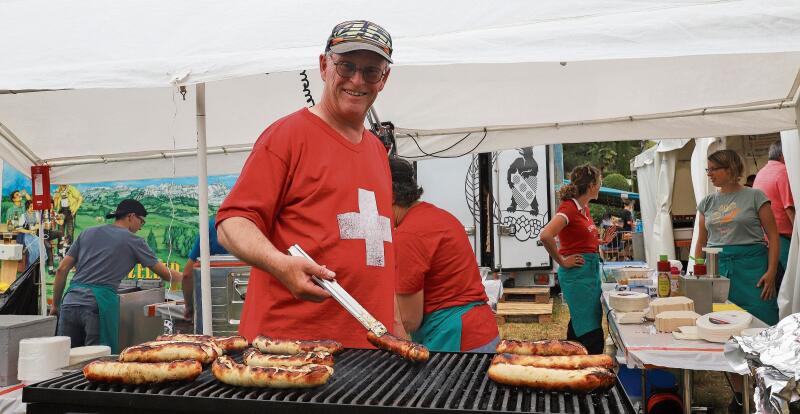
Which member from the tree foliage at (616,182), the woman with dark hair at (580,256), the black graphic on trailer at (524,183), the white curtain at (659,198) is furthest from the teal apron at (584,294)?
the tree foliage at (616,182)

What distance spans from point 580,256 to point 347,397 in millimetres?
4778

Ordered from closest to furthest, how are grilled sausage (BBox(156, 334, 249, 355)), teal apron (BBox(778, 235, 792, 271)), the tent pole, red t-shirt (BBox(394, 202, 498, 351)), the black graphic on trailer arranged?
grilled sausage (BBox(156, 334, 249, 355)), red t-shirt (BBox(394, 202, 498, 351)), the tent pole, teal apron (BBox(778, 235, 792, 271)), the black graphic on trailer

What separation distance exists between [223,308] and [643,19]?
3931mm

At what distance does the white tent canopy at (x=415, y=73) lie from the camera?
8.69 ft

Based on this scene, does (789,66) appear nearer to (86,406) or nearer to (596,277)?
(596,277)

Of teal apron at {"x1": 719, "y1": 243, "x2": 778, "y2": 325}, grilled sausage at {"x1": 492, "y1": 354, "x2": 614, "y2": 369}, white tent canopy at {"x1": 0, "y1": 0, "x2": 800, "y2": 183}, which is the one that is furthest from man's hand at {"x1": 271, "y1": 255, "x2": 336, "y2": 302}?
teal apron at {"x1": 719, "y1": 243, "x2": 778, "y2": 325}

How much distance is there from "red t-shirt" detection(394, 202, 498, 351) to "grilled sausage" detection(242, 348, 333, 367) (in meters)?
1.63

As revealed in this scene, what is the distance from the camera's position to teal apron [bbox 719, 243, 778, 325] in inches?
205

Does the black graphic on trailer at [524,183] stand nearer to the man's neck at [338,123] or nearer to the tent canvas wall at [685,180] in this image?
the tent canvas wall at [685,180]

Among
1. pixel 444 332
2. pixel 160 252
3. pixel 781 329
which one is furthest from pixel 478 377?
pixel 160 252

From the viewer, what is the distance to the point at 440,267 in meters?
3.38

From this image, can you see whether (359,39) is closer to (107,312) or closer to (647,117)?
(647,117)

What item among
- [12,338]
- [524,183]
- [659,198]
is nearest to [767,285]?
[12,338]

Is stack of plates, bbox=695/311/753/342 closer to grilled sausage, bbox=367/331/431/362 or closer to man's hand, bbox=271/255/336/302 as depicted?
grilled sausage, bbox=367/331/431/362
